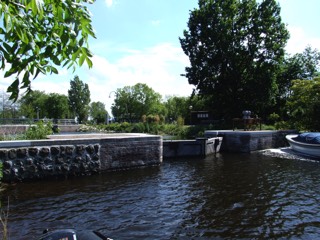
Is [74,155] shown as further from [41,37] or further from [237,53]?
[237,53]

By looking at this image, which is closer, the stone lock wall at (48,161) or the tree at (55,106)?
the stone lock wall at (48,161)

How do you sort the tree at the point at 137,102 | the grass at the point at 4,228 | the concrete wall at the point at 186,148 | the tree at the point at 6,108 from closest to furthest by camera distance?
the grass at the point at 4,228 → the concrete wall at the point at 186,148 → the tree at the point at 6,108 → the tree at the point at 137,102

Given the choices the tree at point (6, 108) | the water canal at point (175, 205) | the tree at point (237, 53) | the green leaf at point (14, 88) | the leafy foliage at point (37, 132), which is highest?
the tree at point (237, 53)

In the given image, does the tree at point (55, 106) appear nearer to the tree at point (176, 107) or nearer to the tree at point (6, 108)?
the tree at point (6, 108)

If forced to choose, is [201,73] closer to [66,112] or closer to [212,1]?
[212,1]

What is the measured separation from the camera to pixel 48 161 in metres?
9.02

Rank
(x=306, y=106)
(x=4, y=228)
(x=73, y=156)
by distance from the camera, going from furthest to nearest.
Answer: (x=306, y=106) < (x=73, y=156) < (x=4, y=228)

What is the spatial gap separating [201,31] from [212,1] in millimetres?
3046

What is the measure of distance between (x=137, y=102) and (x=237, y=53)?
40296mm

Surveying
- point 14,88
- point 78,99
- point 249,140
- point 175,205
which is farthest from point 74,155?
point 78,99

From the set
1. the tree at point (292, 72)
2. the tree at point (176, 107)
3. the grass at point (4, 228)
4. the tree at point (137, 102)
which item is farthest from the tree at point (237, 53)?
the tree at point (137, 102)

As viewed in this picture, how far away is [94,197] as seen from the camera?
A: 23.3ft

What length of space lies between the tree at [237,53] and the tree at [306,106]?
6580mm

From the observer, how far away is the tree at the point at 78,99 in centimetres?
7481
